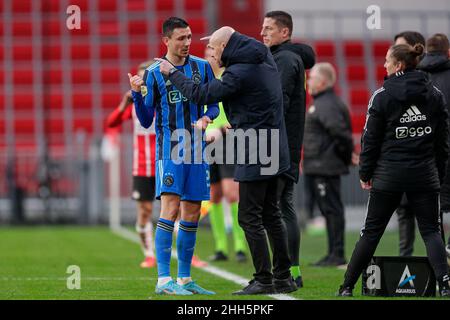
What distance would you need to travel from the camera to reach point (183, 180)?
7.78m

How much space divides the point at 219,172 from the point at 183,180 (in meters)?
4.10

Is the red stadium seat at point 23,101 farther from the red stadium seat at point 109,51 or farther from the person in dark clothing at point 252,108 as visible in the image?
the person in dark clothing at point 252,108

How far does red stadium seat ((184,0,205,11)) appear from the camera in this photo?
25625mm

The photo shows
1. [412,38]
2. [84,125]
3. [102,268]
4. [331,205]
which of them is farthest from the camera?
[84,125]

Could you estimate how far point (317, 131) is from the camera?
11602 mm

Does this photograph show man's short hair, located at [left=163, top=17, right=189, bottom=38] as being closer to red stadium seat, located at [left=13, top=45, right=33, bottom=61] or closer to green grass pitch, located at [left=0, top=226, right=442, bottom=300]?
green grass pitch, located at [left=0, top=226, right=442, bottom=300]

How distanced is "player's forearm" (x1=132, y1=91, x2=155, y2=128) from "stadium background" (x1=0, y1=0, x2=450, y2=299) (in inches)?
443

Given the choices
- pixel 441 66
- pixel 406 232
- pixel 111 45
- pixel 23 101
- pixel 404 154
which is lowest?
pixel 406 232

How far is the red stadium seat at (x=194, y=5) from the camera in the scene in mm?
25625

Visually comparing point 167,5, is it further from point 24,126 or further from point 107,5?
point 24,126

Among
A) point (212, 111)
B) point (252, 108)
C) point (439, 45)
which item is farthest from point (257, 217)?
point (439, 45)

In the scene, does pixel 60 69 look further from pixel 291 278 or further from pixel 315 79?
pixel 291 278

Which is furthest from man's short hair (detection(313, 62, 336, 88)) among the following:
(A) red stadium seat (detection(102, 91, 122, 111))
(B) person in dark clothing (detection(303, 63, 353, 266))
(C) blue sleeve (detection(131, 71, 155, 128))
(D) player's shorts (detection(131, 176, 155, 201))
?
(A) red stadium seat (detection(102, 91, 122, 111))

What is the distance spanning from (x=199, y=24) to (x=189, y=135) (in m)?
17.8
